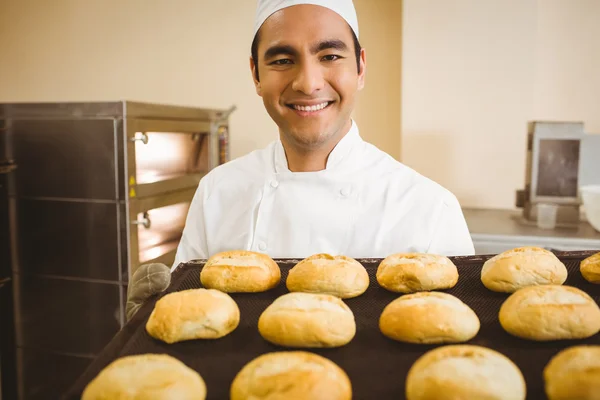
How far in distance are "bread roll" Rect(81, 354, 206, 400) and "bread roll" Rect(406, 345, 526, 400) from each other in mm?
299

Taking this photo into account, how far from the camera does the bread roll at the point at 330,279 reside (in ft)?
3.18

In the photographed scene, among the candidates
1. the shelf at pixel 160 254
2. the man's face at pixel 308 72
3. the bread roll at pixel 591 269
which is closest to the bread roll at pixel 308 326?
the bread roll at pixel 591 269

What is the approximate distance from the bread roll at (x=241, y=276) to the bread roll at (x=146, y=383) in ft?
1.07

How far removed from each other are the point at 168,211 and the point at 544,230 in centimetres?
208

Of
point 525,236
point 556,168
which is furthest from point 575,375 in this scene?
point 556,168

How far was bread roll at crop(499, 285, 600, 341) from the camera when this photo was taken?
0.78m

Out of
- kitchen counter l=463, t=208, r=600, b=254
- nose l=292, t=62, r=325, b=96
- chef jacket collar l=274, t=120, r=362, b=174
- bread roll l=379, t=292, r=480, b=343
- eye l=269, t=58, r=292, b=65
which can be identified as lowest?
kitchen counter l=463, t=208, r=600, b=254

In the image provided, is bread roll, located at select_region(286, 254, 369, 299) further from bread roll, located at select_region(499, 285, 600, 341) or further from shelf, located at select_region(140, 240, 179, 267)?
shelf, located at select_region(140, 240, 179, 267)

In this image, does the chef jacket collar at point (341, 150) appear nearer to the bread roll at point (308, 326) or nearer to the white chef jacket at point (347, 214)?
the white chef jacket at point (347, 214)

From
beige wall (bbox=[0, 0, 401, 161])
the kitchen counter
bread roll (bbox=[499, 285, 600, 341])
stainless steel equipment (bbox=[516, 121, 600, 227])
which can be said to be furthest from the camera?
beige wall (bbox=[0, 0, 401, 161])

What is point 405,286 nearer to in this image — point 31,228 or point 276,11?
point 276,11

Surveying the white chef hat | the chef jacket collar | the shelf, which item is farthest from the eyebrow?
the shelf

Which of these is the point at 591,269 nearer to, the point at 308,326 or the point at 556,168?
the point at 308,326

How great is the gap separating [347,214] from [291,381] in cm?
94
